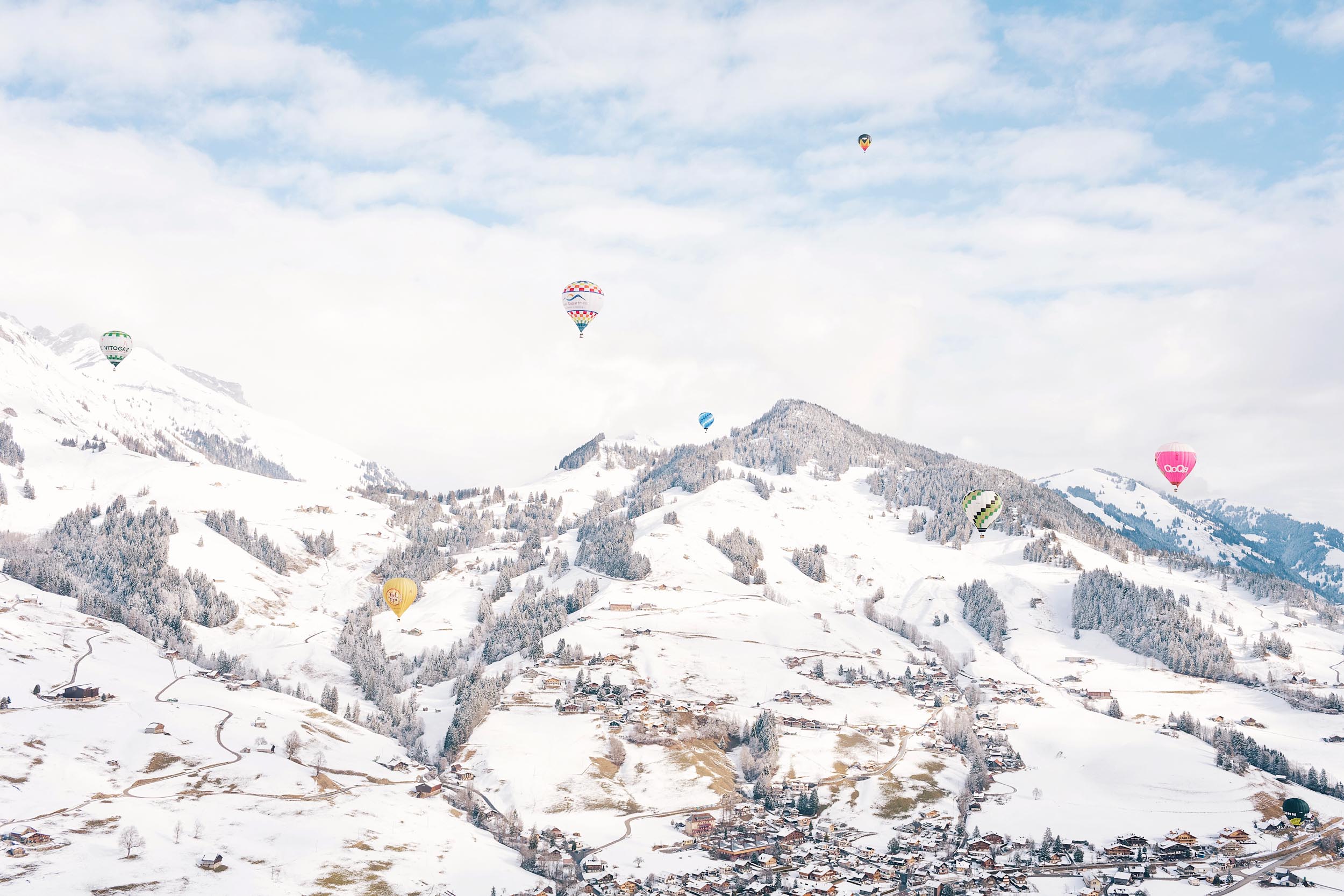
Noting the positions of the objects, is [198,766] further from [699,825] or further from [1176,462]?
[1176,462]

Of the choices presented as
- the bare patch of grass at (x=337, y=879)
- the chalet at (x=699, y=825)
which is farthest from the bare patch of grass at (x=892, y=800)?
the bare patch of grass at (x=337, y=879)

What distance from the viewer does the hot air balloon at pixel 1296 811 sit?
154 meters

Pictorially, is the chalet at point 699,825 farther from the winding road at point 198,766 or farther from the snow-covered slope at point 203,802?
the winding road at point 198,766

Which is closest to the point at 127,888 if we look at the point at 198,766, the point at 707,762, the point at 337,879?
the point at 337,879

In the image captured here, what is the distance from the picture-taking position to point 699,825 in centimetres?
15162

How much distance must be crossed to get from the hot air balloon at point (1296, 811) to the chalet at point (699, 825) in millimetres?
97535

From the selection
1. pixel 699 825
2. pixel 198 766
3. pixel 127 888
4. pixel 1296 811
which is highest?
pixel 1296 811

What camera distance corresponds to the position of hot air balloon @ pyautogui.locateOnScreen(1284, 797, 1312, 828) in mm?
154500

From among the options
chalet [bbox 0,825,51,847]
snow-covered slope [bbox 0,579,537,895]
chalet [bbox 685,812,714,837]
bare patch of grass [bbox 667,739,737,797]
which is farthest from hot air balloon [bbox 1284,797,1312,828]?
chalet [bbox 0,825,51,847]

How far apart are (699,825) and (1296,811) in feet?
331

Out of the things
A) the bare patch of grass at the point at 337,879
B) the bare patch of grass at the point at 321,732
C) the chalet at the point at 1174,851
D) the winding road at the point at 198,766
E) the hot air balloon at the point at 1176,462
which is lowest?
the bare patch of grass at the point at 337,879

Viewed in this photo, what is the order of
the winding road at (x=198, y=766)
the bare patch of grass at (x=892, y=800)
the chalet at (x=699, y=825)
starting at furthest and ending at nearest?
the bare patch of grass at (x=892, y=800) < the chalet at (x=699, y=825) < the winding road at (x=198, y=766)

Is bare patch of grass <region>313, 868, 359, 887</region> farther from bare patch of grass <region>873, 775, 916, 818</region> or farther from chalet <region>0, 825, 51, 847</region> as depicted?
bare patch of grass <region>873, 775, 916, 818</region>

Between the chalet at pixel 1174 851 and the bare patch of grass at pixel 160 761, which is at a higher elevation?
the chalet at pixel 1174 851
